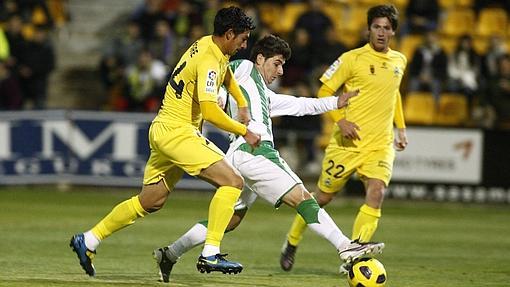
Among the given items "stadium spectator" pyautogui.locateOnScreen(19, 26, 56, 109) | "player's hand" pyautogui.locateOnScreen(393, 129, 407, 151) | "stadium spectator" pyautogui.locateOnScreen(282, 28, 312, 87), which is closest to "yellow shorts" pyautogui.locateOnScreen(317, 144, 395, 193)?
"player's hand" pyautogui.locateOnScreen(393, 129, 407, 151)

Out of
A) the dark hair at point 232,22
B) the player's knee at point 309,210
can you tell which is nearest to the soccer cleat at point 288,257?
the player's knee at point 309,210

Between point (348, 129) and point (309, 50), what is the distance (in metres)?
10.7

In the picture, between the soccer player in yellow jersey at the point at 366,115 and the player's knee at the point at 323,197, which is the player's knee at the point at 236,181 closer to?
the soccer player in yellow jersey at the point at 366,115

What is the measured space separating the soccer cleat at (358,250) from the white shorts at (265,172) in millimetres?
776

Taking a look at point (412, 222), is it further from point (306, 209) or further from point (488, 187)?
point (306, 209)

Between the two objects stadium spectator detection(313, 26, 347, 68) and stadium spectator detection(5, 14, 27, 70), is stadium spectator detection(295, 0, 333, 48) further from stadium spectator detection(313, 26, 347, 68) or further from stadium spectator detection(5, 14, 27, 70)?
stadium spectator detection(5, 14, 27, 70)

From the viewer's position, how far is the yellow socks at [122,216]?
31.1ft

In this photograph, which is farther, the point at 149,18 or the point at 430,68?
the point at 149,18

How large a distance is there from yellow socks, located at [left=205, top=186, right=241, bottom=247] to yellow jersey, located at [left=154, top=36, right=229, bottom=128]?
0.66 m

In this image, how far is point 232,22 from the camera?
9.01 metres

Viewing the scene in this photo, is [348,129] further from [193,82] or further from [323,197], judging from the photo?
[193,82]

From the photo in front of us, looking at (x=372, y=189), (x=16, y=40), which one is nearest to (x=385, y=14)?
(x=372, y=189)

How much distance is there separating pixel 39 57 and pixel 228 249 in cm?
1007

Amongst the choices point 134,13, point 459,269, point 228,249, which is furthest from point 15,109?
point 459,269
